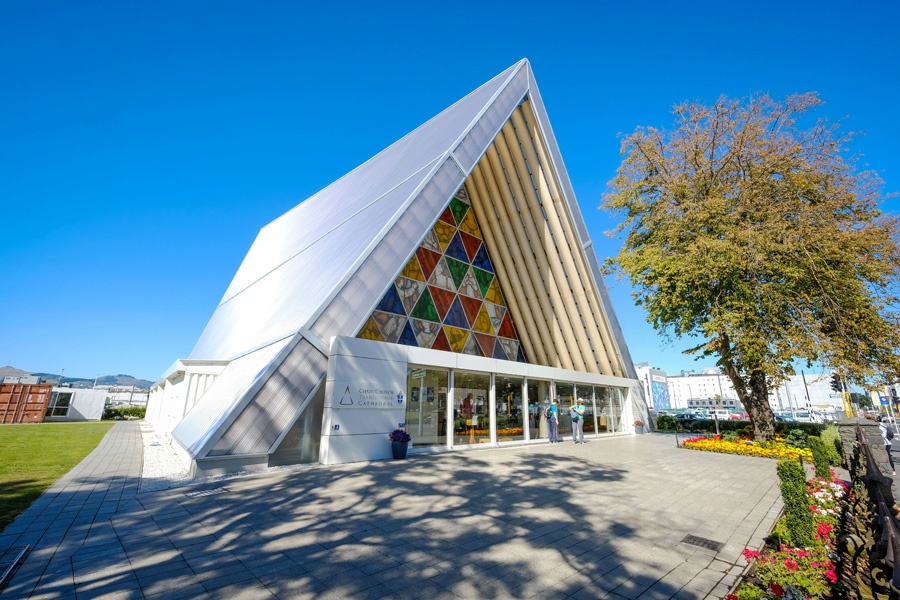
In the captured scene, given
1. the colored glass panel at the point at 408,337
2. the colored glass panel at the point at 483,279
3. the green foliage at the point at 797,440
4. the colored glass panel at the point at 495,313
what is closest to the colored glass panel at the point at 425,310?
the colored glass panel at the point at 408,337

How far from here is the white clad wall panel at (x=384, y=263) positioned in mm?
10938

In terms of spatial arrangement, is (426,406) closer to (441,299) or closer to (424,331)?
(424,331)

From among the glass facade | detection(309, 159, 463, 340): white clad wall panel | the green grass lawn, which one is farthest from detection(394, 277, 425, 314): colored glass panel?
the green grass lawn

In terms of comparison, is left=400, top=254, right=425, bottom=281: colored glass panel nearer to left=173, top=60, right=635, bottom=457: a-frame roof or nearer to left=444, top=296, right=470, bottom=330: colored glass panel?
left=444, top=296, right=470, bottom=330: colored glass panel

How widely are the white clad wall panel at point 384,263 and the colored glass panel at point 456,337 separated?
219 inches

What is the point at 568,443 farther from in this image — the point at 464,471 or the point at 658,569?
the point at 658,569

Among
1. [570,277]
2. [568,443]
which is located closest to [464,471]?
[568,443]

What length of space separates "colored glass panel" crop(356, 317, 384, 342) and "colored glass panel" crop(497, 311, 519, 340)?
25.1ft

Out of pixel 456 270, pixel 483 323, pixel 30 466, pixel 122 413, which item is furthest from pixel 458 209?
pixel 122 413

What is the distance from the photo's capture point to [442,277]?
1733 cm

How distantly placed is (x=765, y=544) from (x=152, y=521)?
869 cm

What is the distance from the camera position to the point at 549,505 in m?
6.98

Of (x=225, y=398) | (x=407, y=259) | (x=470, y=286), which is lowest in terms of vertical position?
(x=225, y=398)

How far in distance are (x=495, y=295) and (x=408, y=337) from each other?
6456mm
